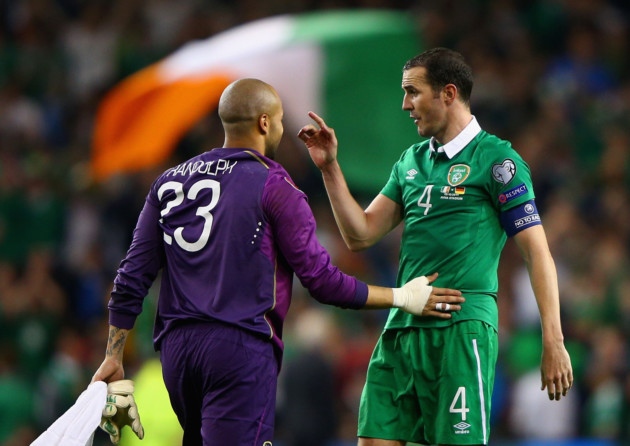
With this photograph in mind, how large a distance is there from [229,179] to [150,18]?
33.6ft

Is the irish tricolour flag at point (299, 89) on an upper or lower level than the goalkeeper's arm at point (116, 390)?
upper

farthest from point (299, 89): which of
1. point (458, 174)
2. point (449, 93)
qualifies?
point (458, 174)

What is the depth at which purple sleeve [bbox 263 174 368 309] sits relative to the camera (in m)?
5.45

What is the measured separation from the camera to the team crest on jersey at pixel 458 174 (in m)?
5.74

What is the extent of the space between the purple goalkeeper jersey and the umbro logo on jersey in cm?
70

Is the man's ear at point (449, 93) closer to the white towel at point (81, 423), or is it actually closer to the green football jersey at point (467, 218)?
the green football jersey at point (467, 218)

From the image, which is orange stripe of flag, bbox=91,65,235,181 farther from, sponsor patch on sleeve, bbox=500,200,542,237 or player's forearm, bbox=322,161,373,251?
sponsor patch on sleeve, bbox=500,200,542,237

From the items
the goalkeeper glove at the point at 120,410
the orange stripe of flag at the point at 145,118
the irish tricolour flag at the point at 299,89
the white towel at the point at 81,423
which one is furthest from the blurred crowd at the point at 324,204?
the white towel at the point at 81,423

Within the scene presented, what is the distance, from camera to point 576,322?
10867 mm

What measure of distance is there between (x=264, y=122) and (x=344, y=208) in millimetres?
713

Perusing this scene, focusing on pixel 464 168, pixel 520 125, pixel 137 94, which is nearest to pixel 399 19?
pixel 520 125

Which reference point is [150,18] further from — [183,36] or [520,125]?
[520,125]

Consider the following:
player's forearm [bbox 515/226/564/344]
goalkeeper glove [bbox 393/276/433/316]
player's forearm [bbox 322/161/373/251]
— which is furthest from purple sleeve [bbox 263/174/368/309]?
player's forearm [bbox 515/226/564/344]

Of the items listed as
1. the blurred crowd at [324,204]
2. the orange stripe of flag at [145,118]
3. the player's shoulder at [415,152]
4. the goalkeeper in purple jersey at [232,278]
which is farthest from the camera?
the orange stripe of flag at [145,118]
